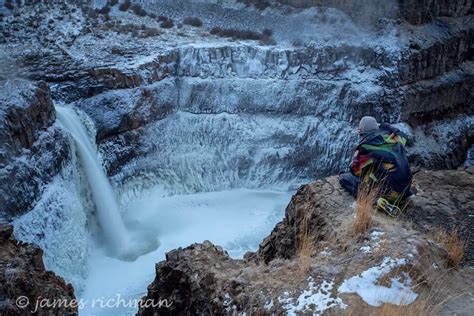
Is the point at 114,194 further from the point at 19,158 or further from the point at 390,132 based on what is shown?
the point at 390,132

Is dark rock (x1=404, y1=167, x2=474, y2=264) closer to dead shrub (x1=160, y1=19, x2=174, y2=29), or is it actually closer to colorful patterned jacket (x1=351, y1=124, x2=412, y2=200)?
colorful patterned jacket (x1=351, y1=124, x2=412, y2=200)

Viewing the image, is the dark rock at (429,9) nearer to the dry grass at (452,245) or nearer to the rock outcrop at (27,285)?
→ the dry grass at (452,245)

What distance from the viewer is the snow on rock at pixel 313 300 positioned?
499cm

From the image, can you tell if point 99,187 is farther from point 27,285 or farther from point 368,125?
point 368,125

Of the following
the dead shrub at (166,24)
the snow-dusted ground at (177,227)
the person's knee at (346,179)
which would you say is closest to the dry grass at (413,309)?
the person's knee at (346,179)

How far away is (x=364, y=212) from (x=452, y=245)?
41.3 inches

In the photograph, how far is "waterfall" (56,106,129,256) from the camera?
1341cm

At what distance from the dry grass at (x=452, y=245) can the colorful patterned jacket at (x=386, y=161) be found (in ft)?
2.67

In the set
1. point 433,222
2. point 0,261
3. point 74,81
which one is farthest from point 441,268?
point 74,81

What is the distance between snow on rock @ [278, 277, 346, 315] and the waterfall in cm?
872

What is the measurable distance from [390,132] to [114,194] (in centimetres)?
973

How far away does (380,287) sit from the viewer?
5164 millimetres


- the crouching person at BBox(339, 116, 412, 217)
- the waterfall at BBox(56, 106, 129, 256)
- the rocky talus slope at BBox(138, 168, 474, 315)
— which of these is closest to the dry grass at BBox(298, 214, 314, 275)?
the rocky talus slope at BBox(138, 168, 474, 315)

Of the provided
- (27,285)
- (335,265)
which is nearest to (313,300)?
(335,265)
